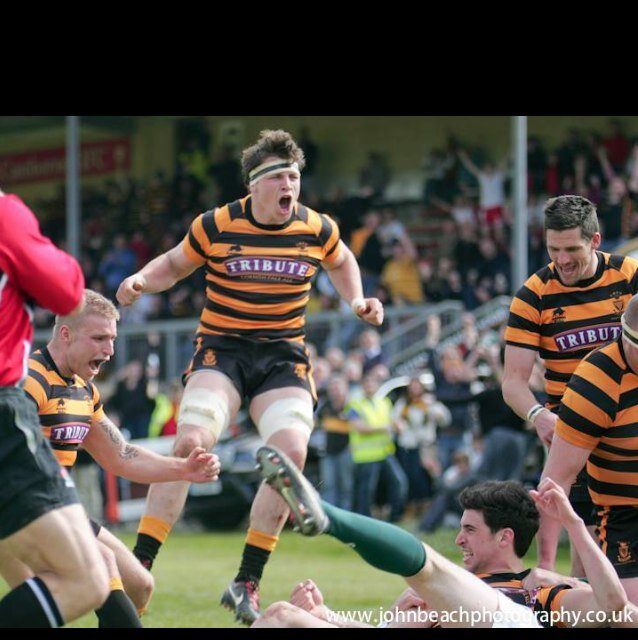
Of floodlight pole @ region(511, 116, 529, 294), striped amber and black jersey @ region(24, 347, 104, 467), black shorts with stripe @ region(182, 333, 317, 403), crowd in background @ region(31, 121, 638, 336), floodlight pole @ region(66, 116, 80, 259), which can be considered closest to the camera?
striped amber and black jersey @ region(24, 347, 104, 467)

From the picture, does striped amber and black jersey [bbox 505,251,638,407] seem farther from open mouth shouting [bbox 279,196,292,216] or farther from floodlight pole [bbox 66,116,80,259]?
floodlight pole [bbox 66,116,80,259]

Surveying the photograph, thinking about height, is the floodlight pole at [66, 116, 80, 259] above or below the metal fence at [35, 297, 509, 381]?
above

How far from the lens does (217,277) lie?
8.20m

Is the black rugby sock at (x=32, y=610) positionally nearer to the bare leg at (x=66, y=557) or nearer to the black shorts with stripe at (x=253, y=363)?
the bare leg at (x=66, y=557)

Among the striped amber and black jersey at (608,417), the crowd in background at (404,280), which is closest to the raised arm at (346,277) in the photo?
the striped amber and black jersey at (608,417)

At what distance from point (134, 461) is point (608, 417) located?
2.47m

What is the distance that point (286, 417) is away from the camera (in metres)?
7.86

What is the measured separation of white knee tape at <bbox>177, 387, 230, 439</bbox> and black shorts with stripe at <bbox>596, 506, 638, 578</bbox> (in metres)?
2.36

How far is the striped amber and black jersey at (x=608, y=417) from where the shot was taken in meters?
6.47

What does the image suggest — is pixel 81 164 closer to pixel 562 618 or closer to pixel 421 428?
pixel 421 428

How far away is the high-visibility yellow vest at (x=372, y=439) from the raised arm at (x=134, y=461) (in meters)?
10.2

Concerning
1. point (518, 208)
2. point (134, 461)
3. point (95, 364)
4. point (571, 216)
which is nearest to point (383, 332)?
point (518, 208)

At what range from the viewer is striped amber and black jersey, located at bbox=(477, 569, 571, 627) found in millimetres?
6059

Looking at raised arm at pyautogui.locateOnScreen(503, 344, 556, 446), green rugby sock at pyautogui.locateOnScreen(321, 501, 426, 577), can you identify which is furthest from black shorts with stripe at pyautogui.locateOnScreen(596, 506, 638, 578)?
green rugby sock at pyautogui.locateOnScreen(321, 501, 426, 577)
